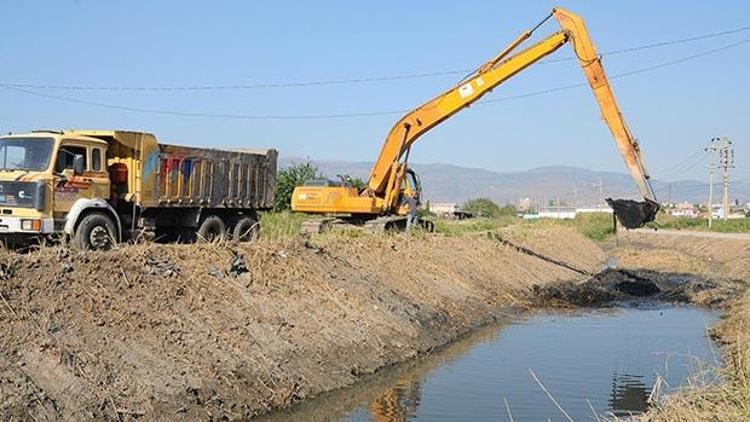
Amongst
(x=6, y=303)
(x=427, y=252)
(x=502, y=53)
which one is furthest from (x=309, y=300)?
(x=502, y=53)

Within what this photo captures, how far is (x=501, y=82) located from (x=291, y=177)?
24705 millimetres

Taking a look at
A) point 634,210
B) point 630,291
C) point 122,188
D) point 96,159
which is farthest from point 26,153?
point 630,291

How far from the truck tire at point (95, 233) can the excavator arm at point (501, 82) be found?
13238 mm

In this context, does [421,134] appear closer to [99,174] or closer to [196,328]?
[99,174]

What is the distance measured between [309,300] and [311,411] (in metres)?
4.35

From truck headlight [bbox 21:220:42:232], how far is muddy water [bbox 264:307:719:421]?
6770 mm

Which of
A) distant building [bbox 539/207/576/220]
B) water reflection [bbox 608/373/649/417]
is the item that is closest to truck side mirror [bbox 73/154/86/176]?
water reflection [bbox 608/373/649/417]

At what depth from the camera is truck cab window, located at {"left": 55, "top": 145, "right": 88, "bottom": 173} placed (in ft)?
58.2

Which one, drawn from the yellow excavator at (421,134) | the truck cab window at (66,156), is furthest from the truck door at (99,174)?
the yellow excavator at (421,134)

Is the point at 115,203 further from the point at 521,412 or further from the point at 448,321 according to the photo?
the point at 521,412

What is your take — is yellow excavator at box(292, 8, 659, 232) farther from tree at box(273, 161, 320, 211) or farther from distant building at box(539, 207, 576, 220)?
distant building at box(539, 207, 576, 220)

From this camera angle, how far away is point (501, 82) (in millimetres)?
28188

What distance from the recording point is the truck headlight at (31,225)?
16656 mm

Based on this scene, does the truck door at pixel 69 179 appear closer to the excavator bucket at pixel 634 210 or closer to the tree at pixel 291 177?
the excavator bucket at pixel 634 210
